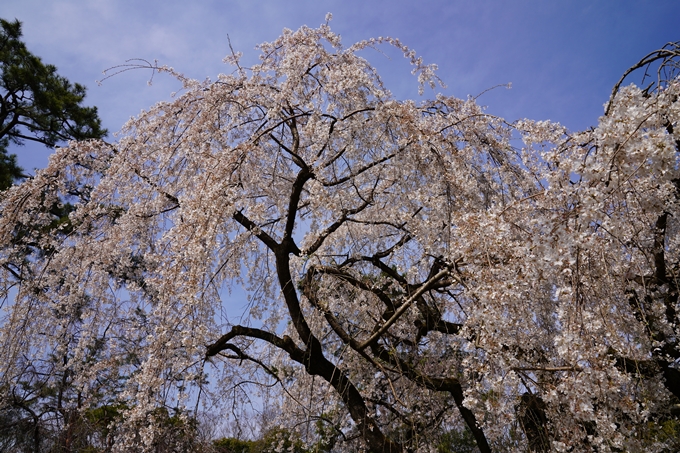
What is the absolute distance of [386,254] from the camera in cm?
403

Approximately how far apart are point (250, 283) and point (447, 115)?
2.31 metres

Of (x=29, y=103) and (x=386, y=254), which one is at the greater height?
(x=29, y=103)

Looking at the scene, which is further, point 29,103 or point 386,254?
point 29,103

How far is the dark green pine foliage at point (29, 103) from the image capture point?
281 inches

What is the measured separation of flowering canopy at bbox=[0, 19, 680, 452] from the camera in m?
2.12

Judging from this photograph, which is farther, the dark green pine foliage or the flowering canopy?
the dark green pine foliage

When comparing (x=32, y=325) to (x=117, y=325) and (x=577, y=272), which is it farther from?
(x=577, y=272)

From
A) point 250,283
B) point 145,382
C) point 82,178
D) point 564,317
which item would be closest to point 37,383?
point 82,178

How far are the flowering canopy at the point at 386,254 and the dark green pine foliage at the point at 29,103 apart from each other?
3.33m

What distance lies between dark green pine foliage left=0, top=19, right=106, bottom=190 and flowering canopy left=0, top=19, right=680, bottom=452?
10.9ft

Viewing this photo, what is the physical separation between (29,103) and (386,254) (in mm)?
6473

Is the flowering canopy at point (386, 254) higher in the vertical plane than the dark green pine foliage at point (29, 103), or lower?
lower

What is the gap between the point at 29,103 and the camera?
290 inches

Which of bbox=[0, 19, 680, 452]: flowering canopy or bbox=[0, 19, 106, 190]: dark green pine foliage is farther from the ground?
bbox=[0, 19, 106, 190]: dark green pine foliage
